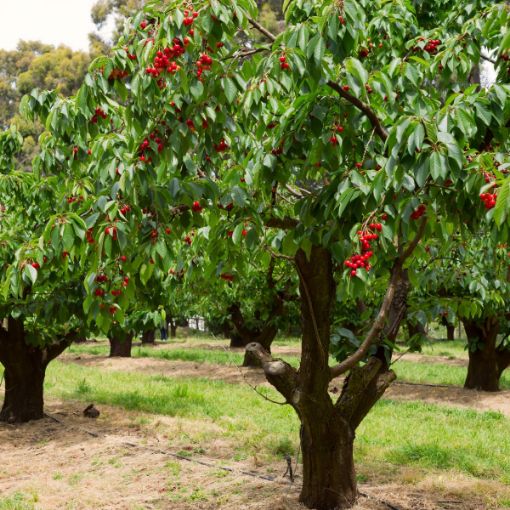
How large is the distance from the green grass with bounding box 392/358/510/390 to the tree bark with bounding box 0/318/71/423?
9.63 metres

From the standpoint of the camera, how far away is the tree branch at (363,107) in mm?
3482

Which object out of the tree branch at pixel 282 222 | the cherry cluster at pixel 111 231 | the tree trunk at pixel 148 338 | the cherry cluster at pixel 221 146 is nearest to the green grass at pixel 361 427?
the tree branch at pixel 282 222

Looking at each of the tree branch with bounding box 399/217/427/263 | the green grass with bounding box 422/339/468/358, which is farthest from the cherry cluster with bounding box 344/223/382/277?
the green grass with bounding box 422/339/468/358

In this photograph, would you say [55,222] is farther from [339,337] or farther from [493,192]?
[339,337]

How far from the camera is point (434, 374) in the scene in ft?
56.0

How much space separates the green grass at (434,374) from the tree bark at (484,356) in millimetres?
819

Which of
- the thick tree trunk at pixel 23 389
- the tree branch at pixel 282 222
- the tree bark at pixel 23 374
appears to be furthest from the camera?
the thick tree trunk at pixel 23 389

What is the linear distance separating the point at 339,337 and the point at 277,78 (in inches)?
102

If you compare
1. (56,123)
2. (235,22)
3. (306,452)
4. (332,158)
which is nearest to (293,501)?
(306,452)

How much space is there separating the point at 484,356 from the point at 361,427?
218 inches

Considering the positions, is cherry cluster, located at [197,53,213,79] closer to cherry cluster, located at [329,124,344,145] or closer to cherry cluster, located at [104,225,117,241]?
cherry cluster, located at [329,124,344,145]

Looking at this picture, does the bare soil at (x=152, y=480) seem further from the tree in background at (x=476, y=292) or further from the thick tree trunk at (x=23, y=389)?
the tree in background at (x=476, y=292)

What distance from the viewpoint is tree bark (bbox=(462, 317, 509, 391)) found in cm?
1325

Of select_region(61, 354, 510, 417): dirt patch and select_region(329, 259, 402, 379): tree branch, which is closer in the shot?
select_region(329, 259, 402, 379): tree branch
